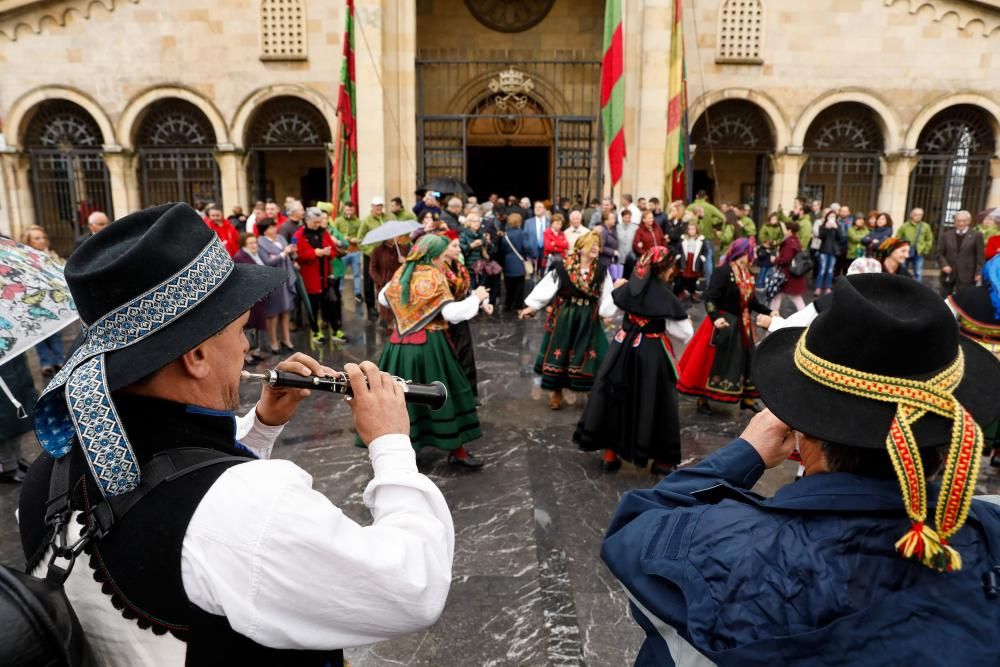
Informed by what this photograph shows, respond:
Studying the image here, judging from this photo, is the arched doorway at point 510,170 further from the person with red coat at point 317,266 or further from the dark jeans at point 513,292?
the person with red coat at point 317,266

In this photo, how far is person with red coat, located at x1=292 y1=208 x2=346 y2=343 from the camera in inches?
342

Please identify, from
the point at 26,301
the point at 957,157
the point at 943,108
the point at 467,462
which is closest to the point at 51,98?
the point at 26,301

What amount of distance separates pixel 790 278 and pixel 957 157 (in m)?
8.92

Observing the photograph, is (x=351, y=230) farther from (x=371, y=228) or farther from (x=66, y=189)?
(x=66, y=189)

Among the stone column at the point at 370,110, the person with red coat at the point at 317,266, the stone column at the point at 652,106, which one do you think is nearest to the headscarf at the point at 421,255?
the person with red coat at the point at 317,266

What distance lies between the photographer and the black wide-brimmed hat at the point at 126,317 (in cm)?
123

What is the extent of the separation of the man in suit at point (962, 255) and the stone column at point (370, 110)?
9.79m

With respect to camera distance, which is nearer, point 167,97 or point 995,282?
point 995,282

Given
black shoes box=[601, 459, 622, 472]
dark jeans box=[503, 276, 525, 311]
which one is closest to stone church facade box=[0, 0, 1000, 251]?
dark jeans box=[503, 276, 525, 311]

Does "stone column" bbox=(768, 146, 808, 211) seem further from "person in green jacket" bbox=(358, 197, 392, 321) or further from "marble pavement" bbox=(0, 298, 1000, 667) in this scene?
"marble pavement" bbox=(0, 298, 1000, 667)

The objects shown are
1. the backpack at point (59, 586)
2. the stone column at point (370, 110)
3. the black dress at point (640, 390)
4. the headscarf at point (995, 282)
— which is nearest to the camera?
the backpack at point (59, 586)

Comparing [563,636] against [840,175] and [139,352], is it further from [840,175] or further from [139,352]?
[840,175]

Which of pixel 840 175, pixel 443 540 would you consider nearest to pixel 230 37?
pixel 840 175

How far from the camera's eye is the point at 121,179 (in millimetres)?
15500
